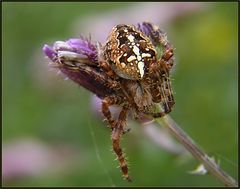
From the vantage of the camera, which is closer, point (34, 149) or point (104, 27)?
point (34, 149)

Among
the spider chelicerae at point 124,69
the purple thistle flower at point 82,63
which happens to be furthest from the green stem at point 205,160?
the purple thistle flower at point 82,63

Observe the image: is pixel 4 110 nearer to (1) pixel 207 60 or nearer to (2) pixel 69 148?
(2) pixel 69 148

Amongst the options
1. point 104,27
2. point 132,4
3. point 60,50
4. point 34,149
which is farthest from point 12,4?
point 60,50

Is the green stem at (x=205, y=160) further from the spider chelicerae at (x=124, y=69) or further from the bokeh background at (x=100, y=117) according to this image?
the bokeh background at (x=100, y=117)

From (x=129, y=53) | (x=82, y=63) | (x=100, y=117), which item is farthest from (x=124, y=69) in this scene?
(x=100, y=117)

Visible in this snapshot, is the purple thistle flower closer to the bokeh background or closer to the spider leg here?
the spider leg

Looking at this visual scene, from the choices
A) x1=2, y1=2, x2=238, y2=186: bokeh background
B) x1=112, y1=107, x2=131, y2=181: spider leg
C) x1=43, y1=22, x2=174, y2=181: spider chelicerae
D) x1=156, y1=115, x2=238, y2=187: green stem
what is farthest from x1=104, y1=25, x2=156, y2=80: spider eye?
x1=2, y1=2, x2=238, y2=186: bokeh background
